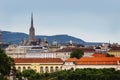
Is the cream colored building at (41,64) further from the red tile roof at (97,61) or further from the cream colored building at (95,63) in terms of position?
the red tile roof at (97,61)

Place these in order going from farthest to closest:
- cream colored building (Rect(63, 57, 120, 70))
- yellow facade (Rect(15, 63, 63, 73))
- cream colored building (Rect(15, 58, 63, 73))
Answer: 1. cream colored building (Rect(15, 58, 63, 73))
2. yellow facade (Rect(15, 63, 63, 73))
3. cream colored building (Rect(63, 57, 120, 70))

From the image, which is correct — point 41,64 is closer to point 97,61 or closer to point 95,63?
point 95,63

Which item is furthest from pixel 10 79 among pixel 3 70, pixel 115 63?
pixel 115 63

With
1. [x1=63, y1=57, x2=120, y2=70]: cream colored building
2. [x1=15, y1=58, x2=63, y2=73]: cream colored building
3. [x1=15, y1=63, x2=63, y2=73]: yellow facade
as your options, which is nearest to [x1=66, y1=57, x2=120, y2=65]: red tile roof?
[x1=63, y1=57, x2=120, y2=70]: cream colored building

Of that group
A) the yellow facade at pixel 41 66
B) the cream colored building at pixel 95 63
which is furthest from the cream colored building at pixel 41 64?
the cream colored building at pixel 95 63

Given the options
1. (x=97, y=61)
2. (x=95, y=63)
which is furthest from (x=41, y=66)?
(x=97, y=61)

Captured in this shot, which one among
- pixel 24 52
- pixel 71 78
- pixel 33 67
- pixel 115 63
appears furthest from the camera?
pixel 24 52

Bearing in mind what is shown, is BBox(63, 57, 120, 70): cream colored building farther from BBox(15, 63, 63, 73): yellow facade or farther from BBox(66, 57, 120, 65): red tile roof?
BBox(15, 63, 63, 73): yellow facade

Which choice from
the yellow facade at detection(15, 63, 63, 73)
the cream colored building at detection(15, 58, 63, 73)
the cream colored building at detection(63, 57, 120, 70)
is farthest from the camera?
the cream colored building at detection(15, 58, 63, 73)

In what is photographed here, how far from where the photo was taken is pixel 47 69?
13612 cm

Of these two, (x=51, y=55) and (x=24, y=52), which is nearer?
(x=51, y=55)

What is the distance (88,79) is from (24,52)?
94.2 m

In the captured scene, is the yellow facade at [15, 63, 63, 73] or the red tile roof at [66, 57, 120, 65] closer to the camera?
the red tile roof at [66, 57, 120, 65]

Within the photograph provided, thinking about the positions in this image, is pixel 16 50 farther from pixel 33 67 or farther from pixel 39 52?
pixel 33 67
